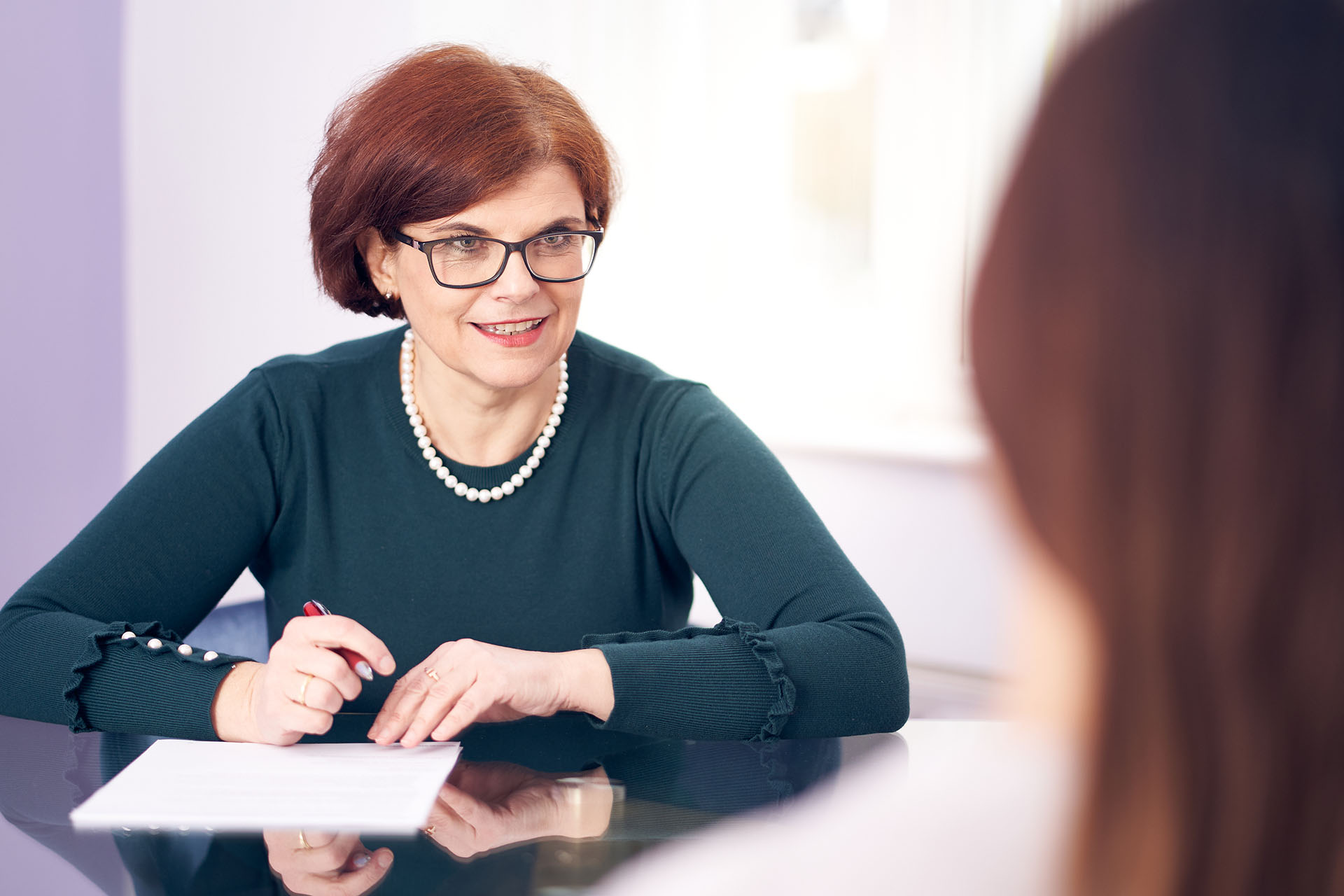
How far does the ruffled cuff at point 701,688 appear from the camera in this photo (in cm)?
114

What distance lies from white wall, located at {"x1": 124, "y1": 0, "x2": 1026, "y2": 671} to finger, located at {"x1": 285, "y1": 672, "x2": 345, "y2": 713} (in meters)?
1.89

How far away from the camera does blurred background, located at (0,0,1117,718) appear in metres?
2.69

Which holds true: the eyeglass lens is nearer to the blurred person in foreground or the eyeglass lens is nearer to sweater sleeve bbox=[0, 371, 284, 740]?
sweater sleeve bbox=[0, 371, 284, 740]

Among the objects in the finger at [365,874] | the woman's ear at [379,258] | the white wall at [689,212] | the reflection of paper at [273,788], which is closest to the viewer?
the finger at [365,874]

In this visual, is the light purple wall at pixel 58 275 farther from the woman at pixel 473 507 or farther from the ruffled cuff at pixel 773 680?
the ruffled cuff at pixel 773 680

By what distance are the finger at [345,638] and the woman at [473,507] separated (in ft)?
0.16

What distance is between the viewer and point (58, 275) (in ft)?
8.77

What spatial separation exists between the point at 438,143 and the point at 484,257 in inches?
6.0

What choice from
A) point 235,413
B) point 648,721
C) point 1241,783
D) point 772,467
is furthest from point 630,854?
point 235,413

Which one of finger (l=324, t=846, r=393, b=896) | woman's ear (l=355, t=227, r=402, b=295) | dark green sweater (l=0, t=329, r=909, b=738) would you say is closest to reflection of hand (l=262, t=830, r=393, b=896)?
finger (l=324, t=846, r=393, b=896)

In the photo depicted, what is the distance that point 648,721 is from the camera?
1.14 meters

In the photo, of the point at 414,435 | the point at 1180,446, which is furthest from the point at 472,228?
the point at 1180,446

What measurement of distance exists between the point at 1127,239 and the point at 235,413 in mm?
1354

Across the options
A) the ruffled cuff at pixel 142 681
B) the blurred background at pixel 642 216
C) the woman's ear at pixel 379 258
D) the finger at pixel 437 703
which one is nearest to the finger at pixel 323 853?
the finger at pixel 437 703
